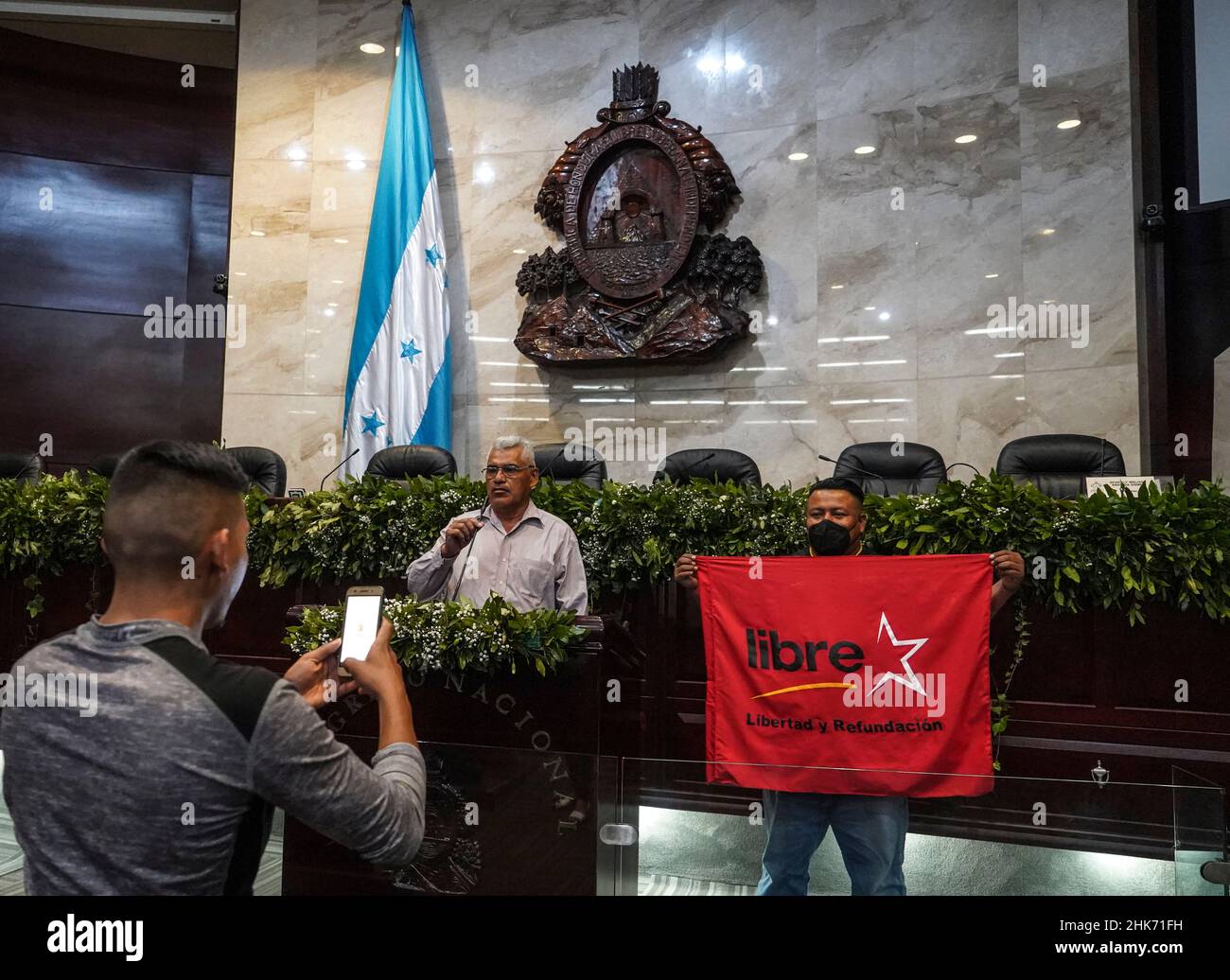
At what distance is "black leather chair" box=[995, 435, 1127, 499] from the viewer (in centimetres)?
504

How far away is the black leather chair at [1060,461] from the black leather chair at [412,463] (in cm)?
334

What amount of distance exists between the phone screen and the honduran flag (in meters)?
5.71

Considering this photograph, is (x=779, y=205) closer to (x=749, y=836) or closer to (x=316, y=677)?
(x=749, y=836)

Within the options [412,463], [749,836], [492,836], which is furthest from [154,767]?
[412,463]

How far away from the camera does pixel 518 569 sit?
380cm

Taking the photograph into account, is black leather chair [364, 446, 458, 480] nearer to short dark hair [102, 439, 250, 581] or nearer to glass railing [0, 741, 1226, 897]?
glass railing [0, 741, 1226, 897]

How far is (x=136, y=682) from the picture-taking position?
1.10m

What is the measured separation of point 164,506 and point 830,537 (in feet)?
8.41

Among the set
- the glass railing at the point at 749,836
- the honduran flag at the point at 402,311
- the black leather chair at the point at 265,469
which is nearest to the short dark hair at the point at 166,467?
the glass railing at the point at 749,836

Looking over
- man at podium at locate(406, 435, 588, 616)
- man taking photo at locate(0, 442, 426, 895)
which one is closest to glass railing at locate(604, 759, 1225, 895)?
man taking photo at locate(0, 442, 426, 895)
